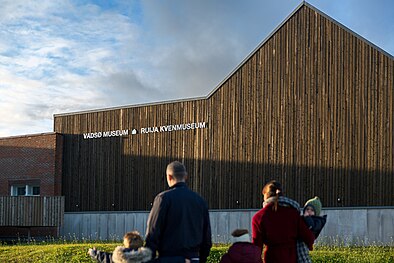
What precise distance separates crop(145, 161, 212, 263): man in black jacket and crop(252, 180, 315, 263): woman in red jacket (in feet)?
2.96

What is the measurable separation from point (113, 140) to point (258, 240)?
2660 cm

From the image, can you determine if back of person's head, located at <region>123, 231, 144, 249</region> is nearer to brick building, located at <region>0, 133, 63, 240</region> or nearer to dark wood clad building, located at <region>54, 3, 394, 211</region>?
dark wood clad building, located at <region>54, 3, 394, 211</region>

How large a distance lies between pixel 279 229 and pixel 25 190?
100 ft

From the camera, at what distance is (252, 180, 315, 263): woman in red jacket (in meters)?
8.36

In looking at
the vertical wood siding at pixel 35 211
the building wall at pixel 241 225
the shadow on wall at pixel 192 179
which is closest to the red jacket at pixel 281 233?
the building wall at pixel 241 225

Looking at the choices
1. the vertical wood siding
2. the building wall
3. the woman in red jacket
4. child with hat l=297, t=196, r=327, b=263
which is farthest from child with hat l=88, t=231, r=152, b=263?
the vertical wood siding

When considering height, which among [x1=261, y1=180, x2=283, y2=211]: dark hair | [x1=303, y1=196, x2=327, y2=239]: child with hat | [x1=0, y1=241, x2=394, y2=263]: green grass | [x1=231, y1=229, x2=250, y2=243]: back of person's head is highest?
[x1=261, y1=180, x2=283, y2=211]: dark hair

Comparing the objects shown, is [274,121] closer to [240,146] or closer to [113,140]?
[240,146]

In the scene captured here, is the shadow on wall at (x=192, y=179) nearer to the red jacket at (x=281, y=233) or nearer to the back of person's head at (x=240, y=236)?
the red jacket at (x=281, y=233)

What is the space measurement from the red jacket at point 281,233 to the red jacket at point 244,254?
0.69 ft

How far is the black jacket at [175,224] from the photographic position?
307 inches

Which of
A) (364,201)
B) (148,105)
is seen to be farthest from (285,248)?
(148,105)

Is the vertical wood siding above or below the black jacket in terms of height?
below

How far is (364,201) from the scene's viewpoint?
27031mm
